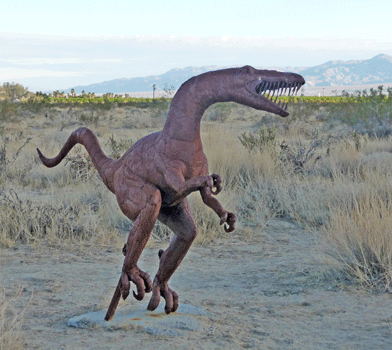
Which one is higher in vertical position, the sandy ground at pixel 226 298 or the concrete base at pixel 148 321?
the concrete base at pixel 148 321

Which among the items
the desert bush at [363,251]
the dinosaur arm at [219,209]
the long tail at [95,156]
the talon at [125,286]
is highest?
the long tail at [95,156]

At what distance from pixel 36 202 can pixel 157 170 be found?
5705 mm

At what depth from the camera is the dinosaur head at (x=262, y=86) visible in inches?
142

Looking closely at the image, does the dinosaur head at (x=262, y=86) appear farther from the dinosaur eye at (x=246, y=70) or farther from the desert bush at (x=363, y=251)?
the desert bush at (x=363, y=251)

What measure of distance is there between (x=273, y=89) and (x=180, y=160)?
0.78 m

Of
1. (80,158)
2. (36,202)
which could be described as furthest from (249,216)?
(80,158)

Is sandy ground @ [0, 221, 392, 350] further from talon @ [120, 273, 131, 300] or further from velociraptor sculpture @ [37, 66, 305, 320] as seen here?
velociraptor sculpture @ [37, 66, 305, 320]

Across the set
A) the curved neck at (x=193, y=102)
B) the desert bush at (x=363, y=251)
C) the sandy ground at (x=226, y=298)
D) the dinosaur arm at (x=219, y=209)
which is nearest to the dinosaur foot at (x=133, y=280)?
the sandy ground at (x=226, y=298)

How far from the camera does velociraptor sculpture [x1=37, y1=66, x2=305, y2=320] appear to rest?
3.64m

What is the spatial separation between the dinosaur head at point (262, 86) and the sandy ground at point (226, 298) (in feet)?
5.75

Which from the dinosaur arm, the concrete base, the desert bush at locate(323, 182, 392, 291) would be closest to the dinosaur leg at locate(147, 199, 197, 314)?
the concrete base

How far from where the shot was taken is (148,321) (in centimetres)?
430

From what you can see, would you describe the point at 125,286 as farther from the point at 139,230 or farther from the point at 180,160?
the point at 180,160

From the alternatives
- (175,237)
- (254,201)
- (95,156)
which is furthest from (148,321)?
(254,201)
